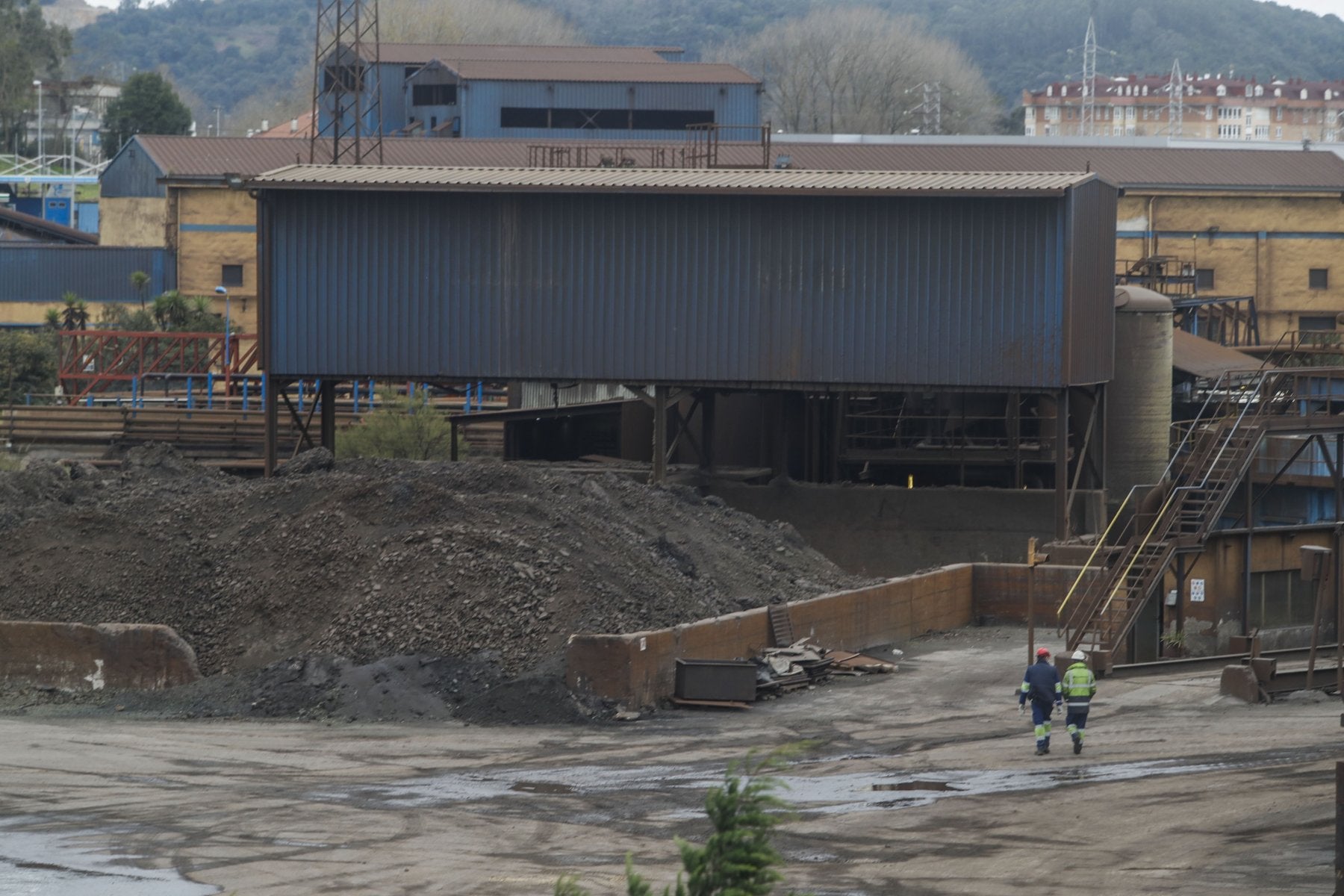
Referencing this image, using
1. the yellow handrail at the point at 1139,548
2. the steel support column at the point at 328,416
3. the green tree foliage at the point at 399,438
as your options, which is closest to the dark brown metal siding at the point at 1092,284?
the yellow handrail at the point at 1139,548

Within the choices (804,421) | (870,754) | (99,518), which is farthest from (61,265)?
(870,754)

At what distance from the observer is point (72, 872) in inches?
581

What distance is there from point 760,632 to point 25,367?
31.3 meters

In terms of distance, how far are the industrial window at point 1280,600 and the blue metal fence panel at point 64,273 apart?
44.1 meters

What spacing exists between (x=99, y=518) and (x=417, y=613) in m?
6.13

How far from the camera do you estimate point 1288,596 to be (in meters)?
30.7

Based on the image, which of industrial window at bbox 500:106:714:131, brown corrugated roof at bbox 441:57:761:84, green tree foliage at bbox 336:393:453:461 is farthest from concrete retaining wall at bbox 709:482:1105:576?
brown corrugated roof at bbox 441:57:761:84

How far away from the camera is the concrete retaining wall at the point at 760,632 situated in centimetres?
2256

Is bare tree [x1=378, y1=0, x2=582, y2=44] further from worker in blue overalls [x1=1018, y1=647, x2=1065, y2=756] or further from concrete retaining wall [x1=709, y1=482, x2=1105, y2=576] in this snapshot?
worker in blue overalls [x1=1018, y1=647, x2=1065, y2=756]

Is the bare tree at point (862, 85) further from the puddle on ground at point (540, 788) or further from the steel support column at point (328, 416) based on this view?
the puddle on ground at point (540, 788)

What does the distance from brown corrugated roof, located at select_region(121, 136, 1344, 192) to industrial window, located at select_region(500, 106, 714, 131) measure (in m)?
10.3

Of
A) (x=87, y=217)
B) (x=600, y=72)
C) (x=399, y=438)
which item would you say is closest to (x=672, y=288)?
(x=399, y=438)

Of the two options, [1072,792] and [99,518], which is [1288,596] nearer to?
[1072,792]

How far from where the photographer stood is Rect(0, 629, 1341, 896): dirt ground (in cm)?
1485
